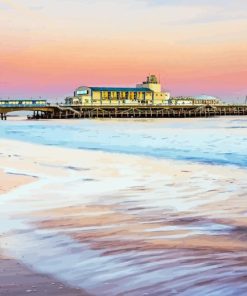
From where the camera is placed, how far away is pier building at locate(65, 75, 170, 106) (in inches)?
4262

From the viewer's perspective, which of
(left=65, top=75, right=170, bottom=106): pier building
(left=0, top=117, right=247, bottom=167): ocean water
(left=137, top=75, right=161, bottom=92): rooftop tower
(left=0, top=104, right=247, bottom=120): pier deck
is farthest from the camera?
(left=137, top=75, right=161, bottom=92): rooftop tower

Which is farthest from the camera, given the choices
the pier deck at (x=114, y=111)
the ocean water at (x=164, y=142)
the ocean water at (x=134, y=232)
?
the pier deck at (x=114, y=111)

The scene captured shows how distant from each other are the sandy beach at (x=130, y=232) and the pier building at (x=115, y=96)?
9383 centimetres

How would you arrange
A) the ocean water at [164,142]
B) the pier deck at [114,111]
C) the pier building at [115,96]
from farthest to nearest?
1. the pier building at [115,96]
2. the pier deck at [114,111]
3. the ocean water at [164,142]

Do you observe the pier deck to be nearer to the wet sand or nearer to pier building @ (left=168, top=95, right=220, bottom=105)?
pier building @ (left=168, top=95, right=220, bottom=105)

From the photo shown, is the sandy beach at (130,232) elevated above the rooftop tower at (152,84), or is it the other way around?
the rooftop tower at (152,84)

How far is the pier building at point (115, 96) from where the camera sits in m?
108

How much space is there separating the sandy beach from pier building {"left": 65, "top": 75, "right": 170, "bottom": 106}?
93829 millimetres

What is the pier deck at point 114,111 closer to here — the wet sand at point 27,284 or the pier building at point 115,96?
the pier building at point 115,96

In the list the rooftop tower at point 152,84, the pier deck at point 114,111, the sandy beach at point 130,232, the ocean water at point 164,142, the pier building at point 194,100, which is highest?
the rooftop tower at point 152,84

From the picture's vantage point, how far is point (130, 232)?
7062 mm

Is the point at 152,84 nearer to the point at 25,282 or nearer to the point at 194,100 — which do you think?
the point at 194,100

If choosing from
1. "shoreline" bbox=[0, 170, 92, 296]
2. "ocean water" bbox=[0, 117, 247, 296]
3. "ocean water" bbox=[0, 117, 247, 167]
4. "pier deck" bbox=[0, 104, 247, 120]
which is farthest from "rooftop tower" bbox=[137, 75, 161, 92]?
"shoreline" bbox=[0, 170, 92, 296]

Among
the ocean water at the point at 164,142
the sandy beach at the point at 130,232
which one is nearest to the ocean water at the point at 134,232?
the sandy beach at the point at 130,232
